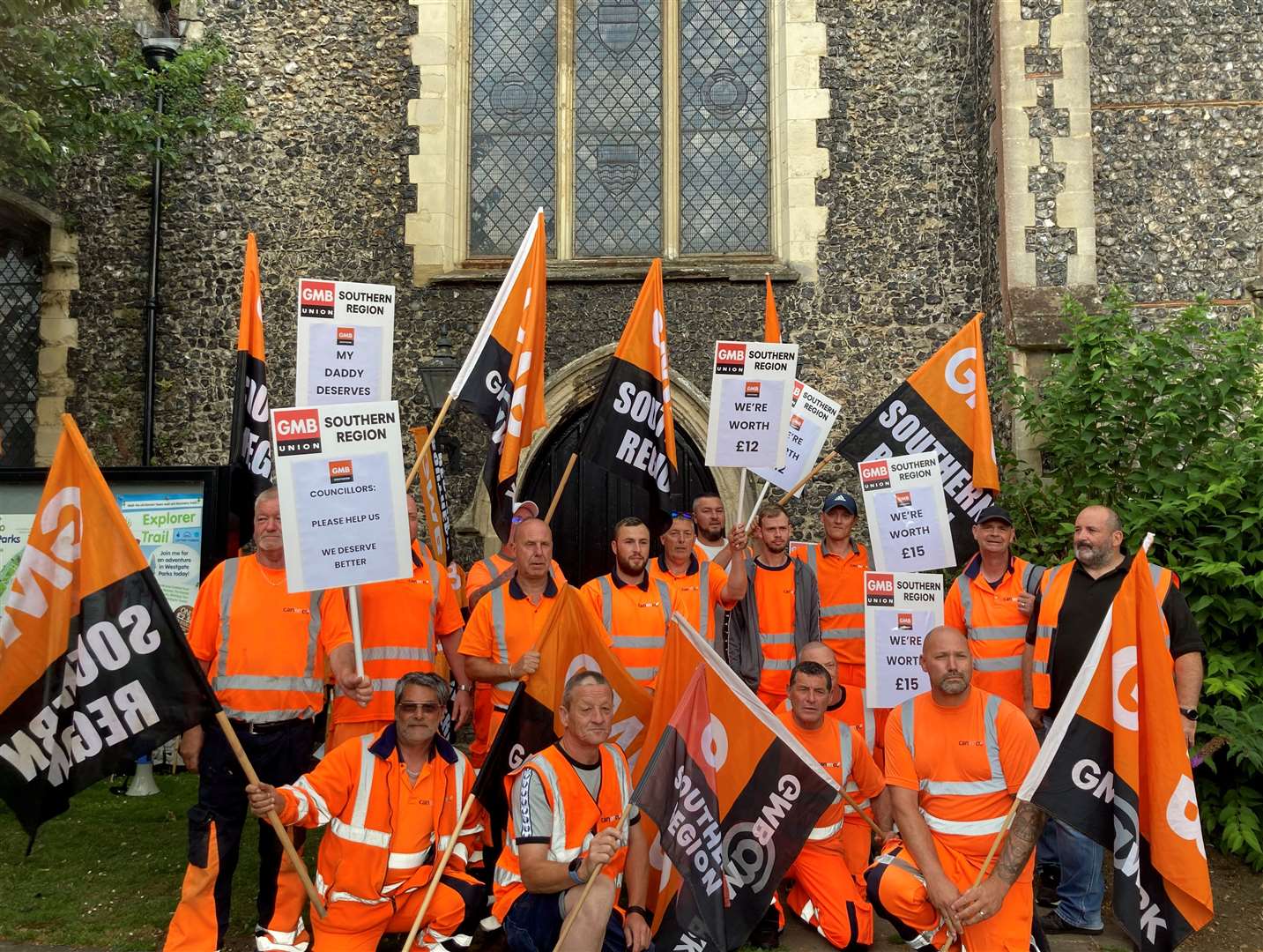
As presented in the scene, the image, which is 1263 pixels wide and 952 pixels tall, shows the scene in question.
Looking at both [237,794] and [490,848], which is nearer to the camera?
[237,794]

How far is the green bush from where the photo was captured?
20.7 feet

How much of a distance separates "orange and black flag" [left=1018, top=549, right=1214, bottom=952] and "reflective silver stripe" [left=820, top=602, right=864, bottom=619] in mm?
2407

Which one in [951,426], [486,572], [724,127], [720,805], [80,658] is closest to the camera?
[80,658]

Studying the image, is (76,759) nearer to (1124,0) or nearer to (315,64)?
(315,64)

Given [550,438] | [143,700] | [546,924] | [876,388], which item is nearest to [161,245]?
[550,438]

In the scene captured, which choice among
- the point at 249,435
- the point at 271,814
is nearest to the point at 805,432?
the point at 249,435

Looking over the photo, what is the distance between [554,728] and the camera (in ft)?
16.4

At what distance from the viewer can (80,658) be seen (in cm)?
414

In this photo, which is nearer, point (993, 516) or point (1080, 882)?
point (1080, 882)

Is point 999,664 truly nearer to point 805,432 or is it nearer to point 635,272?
point 805,432

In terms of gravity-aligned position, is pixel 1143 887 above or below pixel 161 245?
below

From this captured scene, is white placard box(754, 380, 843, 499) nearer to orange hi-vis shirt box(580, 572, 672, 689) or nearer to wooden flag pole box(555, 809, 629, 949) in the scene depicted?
orange hi-vis shirt box(580, 572, 672, 689)

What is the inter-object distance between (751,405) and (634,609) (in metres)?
1.29

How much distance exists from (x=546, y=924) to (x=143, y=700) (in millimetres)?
1679
